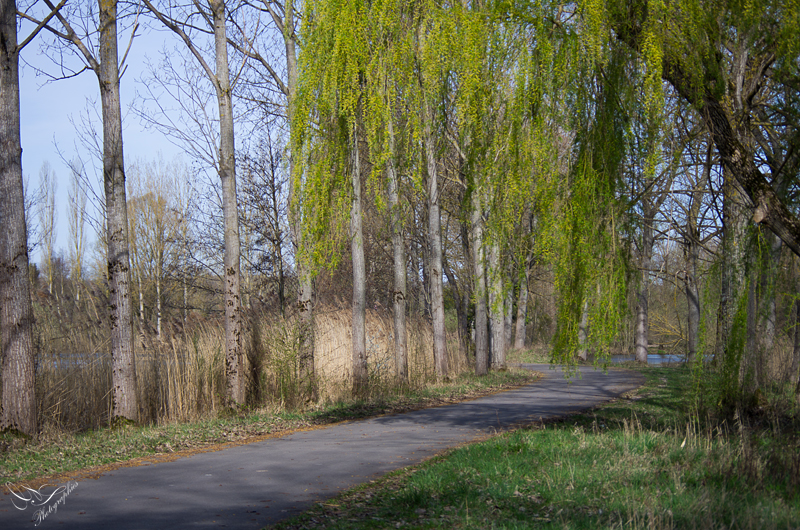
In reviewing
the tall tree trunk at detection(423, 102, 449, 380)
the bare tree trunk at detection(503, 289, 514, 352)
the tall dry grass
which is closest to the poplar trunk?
the tall tree trunk at detection(423, 102, 449, 380)

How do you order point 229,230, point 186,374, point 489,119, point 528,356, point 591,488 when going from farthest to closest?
point 528,356, point 229,230, point 186,374, point 489,119, point 591,488

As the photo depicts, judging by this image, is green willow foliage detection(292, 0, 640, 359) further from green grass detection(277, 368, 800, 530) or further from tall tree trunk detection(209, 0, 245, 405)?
tall tree trunk detection(209, 0, 245, 405)

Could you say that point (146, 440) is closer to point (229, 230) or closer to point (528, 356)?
point (229, 230)

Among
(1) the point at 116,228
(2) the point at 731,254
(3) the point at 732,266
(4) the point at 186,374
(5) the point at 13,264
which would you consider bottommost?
(4) the point at 186,374

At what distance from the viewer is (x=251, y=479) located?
699 cm

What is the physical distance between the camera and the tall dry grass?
36.0ft

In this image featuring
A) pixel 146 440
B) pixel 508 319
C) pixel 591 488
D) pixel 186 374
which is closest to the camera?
pixel 591 488

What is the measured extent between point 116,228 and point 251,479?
6.08 m

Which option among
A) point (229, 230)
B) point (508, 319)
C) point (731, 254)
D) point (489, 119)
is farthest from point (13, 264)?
point (508, 319)

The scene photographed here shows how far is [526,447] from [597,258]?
9.45 ft

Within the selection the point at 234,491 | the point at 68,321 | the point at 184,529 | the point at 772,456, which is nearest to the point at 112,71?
the point at 68,321

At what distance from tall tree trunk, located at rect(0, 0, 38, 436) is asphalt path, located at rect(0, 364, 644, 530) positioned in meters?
3.15

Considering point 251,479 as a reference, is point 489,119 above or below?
above

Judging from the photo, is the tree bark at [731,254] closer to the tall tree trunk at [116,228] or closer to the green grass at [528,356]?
the tall tree trunk at [116,228]
